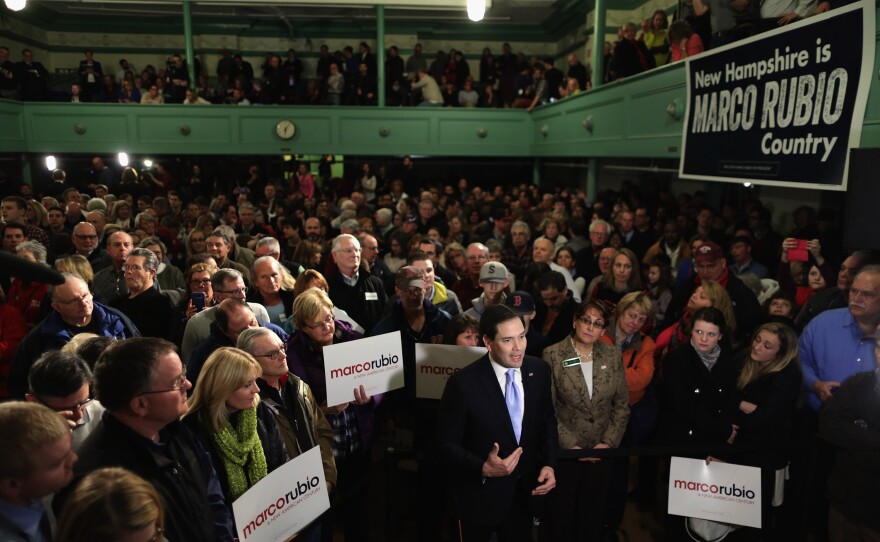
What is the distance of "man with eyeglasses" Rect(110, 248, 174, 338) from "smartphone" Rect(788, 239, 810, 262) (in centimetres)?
499

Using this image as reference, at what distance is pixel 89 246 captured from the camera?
608 cm

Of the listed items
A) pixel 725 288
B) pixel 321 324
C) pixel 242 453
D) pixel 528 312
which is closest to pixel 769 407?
pixel 725 288

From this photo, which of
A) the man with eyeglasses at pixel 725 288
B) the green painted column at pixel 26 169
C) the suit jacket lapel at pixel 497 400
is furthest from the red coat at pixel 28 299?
the green painted column at pixel 26 169

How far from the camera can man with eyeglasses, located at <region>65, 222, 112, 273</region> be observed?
237 inches

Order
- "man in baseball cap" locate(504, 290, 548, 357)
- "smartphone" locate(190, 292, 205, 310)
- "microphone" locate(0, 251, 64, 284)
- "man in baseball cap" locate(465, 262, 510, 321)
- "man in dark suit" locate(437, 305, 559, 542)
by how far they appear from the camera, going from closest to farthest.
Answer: "microphone" locate(0, 251, 64, 284) < "man in dark suit" locate(437, 305, 559, 542) < "man in baseball cap" locate(504, 290, 548, 357) < "smartphone" locate(190, 292, 205, 310) < "man in baseball cap" locate(465, 262, 510, 321)

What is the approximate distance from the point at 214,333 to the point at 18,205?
5171mm

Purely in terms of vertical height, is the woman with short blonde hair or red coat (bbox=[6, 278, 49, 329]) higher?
the woman with short blonde hair

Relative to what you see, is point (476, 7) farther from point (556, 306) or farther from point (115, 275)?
point (115, 275)

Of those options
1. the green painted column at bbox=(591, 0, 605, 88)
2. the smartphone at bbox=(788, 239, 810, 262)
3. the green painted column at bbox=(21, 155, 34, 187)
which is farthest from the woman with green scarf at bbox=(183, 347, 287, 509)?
the green painted column at bbox=(21, 155, 34, 187)

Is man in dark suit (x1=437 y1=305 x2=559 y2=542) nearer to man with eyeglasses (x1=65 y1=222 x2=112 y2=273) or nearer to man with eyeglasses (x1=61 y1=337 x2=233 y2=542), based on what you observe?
man with eyeglasses (x1=61 y1=337 x2=233 y2=542)

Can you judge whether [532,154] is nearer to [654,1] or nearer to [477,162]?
[477,162]

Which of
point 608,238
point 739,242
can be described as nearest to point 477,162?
point 608,238

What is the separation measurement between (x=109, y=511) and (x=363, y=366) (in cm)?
188

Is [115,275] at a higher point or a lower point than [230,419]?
higher
